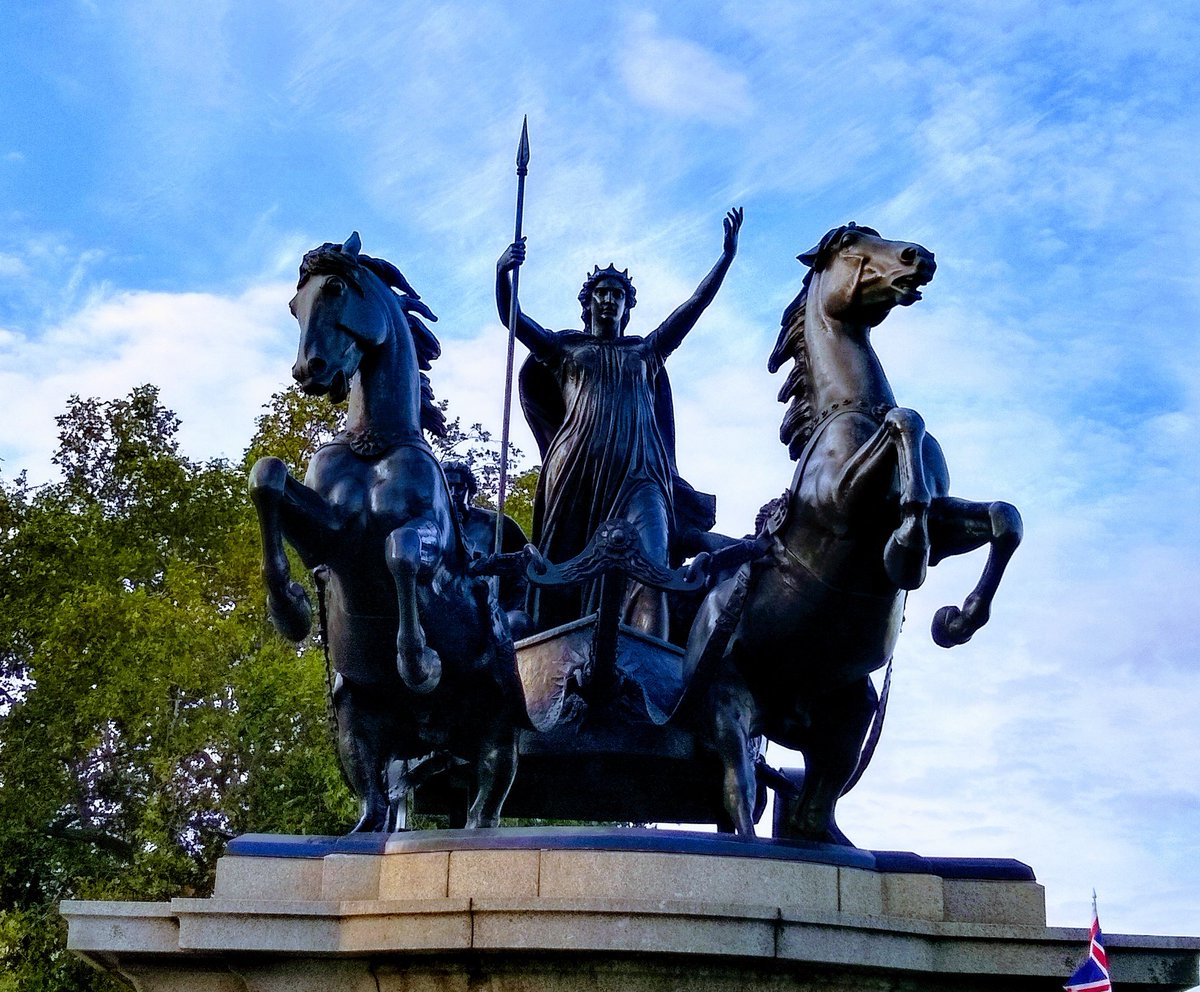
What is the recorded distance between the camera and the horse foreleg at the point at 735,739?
7.49 m

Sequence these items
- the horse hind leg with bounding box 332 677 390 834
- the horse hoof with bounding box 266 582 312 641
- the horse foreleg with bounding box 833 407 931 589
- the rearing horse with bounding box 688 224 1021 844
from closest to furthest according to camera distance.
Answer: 1. the horse foreleg with bounding box 833 407 931 589
2. the rearing horse with bounding box 688 224 1021 844
3. the horse hoof with bounding box 266 582 312 641
4. the horse hind leg with bounding box 332 677 390 834

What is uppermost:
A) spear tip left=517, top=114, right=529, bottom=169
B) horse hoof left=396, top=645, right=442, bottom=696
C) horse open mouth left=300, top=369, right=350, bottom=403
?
spear tip left=517, top=114, right=529, bottom=169

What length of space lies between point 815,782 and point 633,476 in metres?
2.45

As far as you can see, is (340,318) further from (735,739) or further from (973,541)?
(973,541)

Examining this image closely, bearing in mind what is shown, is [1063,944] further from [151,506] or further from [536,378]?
[151,506]

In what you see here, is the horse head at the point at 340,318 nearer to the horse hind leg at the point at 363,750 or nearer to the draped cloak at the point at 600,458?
the horse hind leg at the point at 363,750

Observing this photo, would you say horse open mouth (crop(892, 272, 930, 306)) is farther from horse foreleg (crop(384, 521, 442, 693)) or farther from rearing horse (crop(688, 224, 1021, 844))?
horse foreleg (crop(384, 521, 442, 693))

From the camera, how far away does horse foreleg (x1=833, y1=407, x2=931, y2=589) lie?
6.70m

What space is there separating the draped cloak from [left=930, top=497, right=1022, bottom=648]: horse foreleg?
2.93 metres

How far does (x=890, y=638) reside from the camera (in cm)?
755

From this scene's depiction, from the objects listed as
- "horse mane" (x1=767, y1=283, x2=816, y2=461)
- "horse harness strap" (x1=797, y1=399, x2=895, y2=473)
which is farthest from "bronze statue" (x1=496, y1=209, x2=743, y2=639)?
"horse harness strap" (x1=797, y1=399, x2=895, y2=473)

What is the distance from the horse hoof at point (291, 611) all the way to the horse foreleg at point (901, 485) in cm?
251

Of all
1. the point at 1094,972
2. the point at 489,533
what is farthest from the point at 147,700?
the point at 1094,972

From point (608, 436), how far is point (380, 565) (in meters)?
2.64
